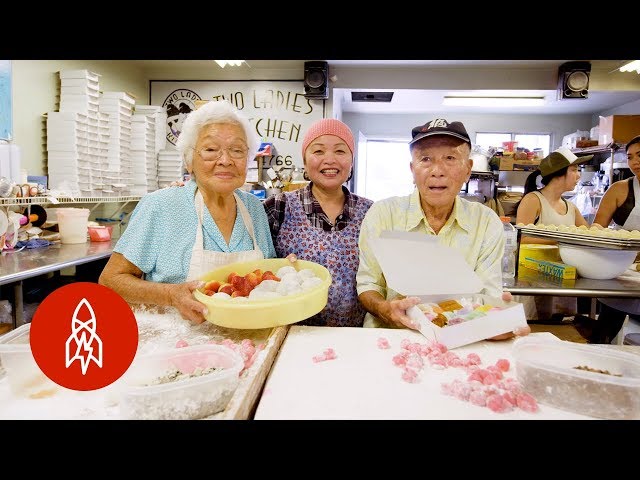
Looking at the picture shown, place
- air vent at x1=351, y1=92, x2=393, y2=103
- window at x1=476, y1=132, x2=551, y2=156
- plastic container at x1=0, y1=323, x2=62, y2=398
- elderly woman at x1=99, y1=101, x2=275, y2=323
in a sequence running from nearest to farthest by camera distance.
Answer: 1. plastic container at x1=0, y1=323, x2=62, y2=398
2. elderly woman at x1=99, y1=101, x2=275, y2=323
3. air vent at x1=351, y1=92, x2=393, y2=103
4. window at x1=476, y1=132, x2=551, y2=156

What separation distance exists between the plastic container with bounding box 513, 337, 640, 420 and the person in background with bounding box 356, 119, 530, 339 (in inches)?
23.4

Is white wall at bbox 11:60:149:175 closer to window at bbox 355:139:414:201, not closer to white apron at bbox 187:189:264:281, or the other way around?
white apron at bbox 187:189:264:281

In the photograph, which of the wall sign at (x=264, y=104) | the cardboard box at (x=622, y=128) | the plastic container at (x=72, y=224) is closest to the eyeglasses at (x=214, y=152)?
the plastic container at (x=72, y=224)

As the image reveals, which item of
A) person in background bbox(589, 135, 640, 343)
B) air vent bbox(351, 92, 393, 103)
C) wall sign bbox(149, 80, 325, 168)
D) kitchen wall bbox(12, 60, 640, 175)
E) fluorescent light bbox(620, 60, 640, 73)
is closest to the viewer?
person in background bbox(589, 135, 640, 343)

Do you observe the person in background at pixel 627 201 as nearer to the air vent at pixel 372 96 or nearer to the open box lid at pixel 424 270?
the open box lid at pixel 424 270

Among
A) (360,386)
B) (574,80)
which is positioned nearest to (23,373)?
(360,386)

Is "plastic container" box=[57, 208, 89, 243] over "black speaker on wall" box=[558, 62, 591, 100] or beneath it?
beneath

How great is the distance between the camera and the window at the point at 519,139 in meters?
9.06

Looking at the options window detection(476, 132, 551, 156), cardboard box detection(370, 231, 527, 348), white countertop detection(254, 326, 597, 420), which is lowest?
white countertop detection(254, 326, 597, 420)

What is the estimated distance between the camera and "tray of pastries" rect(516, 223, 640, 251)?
7.36 feet

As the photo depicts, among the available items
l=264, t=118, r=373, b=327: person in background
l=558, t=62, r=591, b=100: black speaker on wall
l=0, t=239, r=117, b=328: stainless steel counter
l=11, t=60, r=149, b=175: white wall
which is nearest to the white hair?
l=264, t=118, r=373, b=327: person in background

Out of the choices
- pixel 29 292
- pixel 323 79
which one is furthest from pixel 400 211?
pixel 323 79
